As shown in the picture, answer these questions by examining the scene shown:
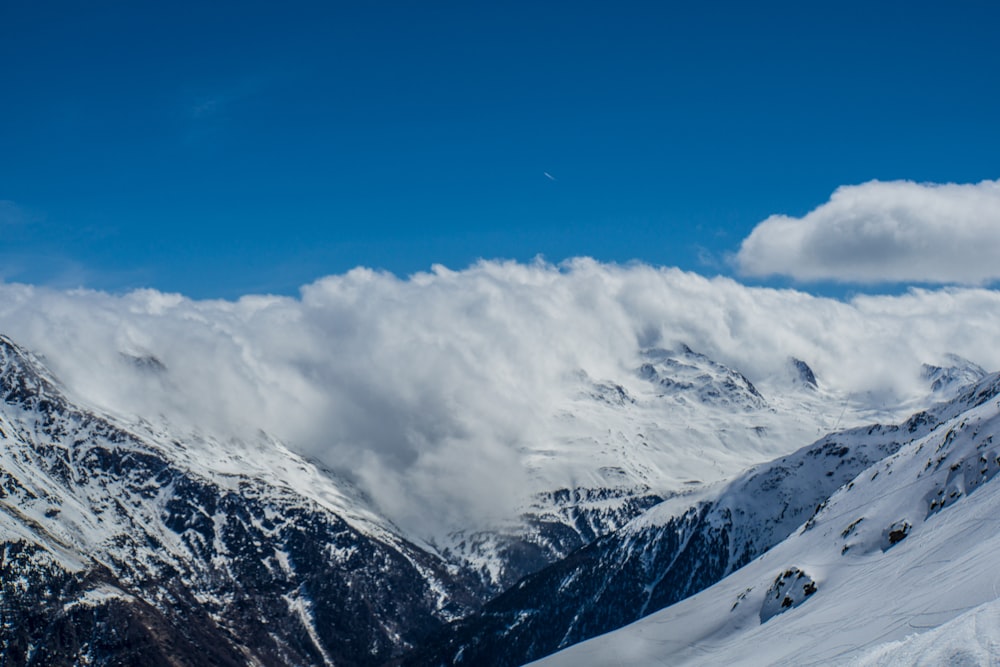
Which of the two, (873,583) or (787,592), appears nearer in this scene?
(873,583)

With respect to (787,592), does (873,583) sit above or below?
below

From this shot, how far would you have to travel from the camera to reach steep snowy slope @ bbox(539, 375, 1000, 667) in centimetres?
7188

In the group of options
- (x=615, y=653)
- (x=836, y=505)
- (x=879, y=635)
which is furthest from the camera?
(x=836, y=505)

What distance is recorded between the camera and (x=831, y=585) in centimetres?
11738

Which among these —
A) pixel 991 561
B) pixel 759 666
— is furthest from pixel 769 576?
pixel 991 561

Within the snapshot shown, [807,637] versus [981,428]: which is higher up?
[981,428]

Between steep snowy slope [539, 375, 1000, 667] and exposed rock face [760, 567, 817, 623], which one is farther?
exposed rock face [760, 567, 817, 623]

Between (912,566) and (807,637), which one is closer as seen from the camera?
(807,637)

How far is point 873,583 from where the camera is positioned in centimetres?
10338

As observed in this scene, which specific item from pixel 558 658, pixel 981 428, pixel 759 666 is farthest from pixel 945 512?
pixel 558 658

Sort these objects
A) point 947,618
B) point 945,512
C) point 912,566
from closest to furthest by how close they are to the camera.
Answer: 1. point 947,618
2. point 912,566
3. point 945,512

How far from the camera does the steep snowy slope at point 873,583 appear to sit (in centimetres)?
7188

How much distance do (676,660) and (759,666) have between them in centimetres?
3995

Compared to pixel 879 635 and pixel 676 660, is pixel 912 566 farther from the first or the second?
pixel 676 660
